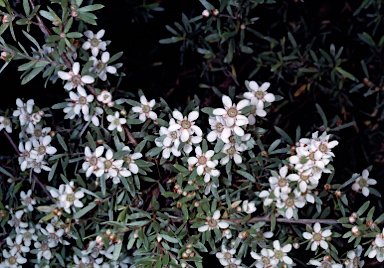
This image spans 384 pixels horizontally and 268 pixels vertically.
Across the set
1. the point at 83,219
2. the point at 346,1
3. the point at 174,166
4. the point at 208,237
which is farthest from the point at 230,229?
the point at 346,1

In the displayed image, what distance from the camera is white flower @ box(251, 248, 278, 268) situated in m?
1.51

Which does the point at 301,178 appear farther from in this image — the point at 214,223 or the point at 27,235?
the point at 27,235

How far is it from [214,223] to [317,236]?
289mm

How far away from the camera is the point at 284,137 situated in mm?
1652

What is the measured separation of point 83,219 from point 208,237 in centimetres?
41

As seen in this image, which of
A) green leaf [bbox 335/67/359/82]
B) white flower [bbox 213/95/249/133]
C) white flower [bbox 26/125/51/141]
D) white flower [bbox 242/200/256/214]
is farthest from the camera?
green leaf [bbox 335/67/359/82]

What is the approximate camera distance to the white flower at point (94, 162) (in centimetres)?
148

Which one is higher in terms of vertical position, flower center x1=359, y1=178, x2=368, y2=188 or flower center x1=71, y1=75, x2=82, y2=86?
flower center x1=71, y1=75, x2=82, y2=86

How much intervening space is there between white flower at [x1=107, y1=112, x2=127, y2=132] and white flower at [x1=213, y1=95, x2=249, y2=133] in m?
0.28

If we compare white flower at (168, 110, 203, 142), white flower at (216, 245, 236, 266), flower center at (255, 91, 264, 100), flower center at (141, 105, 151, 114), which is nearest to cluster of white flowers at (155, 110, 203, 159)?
white flower at (168, 110, 203, 142)

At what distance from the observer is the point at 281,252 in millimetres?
1517

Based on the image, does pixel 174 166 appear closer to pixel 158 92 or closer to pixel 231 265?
pixel 231 265

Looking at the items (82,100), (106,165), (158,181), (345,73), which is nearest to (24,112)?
(82,100)

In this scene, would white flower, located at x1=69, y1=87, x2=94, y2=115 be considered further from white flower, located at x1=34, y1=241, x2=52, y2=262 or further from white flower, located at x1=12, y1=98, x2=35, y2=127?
white flower, located at x1=34, y1=241, x2=52, y2=262
